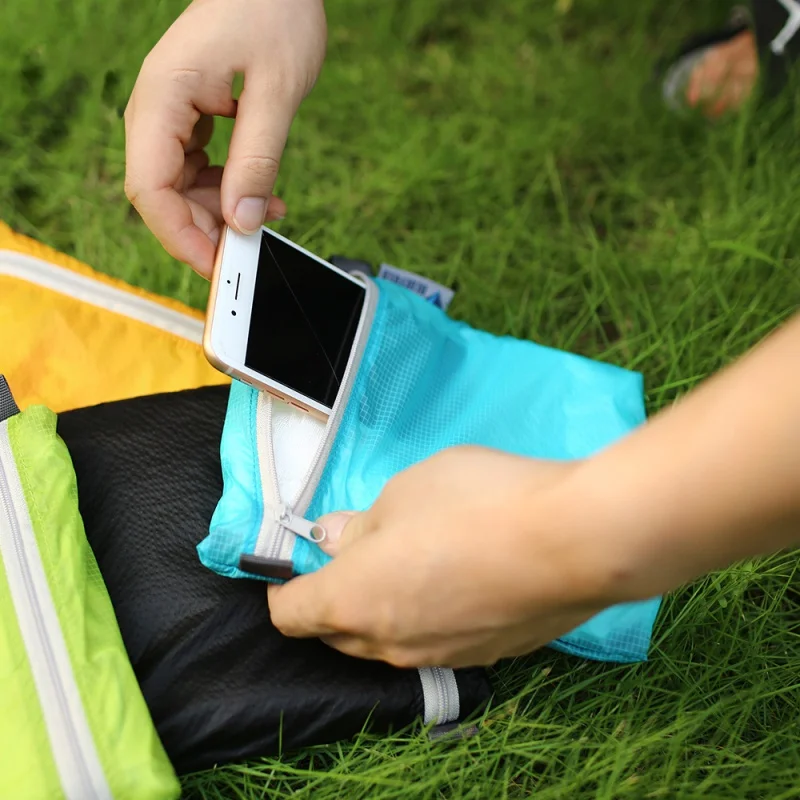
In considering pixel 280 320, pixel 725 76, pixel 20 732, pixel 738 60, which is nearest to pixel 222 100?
pixel 280 320

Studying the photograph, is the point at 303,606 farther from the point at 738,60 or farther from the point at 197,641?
the point at 738,60

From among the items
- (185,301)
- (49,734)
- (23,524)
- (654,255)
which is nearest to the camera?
(49,734)

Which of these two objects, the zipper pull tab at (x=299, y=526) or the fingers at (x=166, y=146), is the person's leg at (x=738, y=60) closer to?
the fingers at (x=166, y=146)

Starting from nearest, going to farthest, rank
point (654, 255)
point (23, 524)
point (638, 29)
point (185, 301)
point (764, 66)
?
point (23, 524)
point (185, 301)
point (654, 255)
point (764, 66)
point (638, 29)

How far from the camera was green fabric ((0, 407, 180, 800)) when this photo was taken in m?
0.78

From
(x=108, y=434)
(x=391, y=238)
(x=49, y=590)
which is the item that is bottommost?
(x=49, y=590)

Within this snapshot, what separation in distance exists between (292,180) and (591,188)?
67 centimetres

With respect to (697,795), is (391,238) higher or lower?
higher

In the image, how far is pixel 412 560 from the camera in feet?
2.13

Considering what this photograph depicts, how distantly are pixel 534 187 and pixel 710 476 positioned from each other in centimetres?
123

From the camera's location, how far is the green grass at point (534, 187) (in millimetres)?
1154

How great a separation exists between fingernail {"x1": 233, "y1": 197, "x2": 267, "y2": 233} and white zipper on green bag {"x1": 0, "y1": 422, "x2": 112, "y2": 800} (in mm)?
406

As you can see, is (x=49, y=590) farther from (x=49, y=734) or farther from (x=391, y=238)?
(x=391, y=238)

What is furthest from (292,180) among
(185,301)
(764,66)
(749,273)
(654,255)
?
(764,66)
